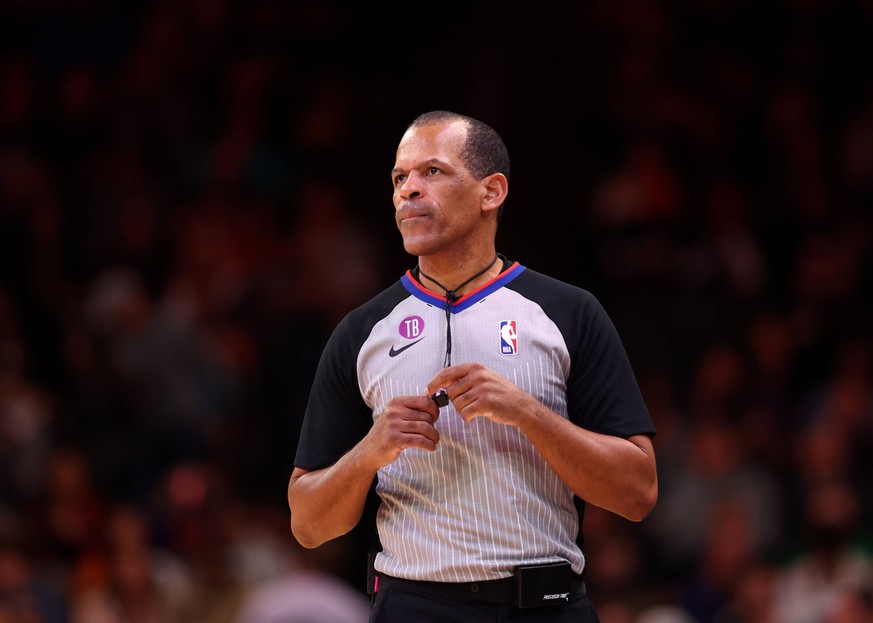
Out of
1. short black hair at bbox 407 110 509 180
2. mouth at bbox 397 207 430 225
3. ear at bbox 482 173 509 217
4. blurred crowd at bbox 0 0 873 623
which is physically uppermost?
short black hair at bbox 407 110 509 180

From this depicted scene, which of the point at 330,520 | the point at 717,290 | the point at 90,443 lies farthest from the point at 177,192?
the point at 330,520

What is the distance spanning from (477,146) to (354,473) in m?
0.87

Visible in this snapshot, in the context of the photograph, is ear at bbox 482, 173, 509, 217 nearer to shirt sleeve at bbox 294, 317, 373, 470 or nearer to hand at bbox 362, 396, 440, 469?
shirt sleeve at bbox 294, 317, 373, 470

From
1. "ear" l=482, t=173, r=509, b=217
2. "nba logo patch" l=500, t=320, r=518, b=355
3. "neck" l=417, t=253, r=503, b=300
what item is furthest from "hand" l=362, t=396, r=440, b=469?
"ear" l=482, t=173, r=509, b=217

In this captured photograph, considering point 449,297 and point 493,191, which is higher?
point 493,191

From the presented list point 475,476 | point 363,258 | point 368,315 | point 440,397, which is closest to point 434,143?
point 368,315

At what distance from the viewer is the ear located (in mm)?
3576

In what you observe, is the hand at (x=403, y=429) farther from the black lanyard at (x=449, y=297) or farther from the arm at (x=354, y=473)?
the black lanyard at (x=449, y=297)

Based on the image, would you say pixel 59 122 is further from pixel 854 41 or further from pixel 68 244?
pixel 854 41

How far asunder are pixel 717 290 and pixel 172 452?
3687 millimetres

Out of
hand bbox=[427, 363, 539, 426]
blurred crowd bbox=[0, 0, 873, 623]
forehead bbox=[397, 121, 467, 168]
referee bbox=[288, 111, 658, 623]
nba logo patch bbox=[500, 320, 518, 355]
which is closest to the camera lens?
hand bbox=[427, 363, 539, 426]

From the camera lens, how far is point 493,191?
3.60m

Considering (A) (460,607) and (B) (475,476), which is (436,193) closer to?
(B) (475,476)

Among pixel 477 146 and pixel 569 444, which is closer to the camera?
pixel 569 444
